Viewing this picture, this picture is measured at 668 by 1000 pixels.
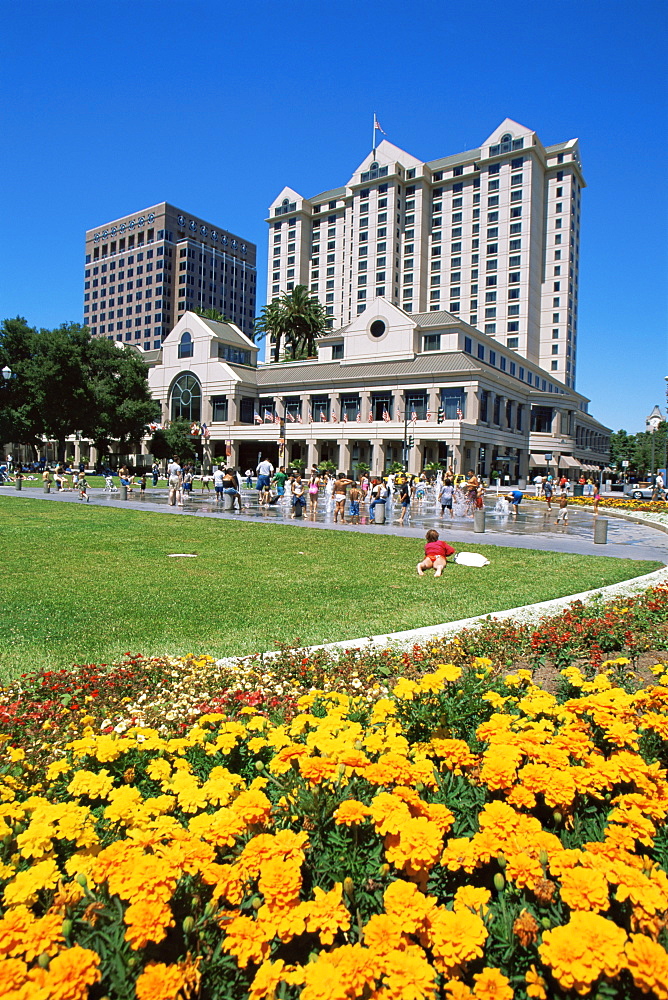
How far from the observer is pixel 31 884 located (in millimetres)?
1985

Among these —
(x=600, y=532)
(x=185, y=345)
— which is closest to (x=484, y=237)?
(x=185, y=345)

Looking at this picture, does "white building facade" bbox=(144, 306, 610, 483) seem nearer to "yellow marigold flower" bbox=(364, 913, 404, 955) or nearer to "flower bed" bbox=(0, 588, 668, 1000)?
"flower bed" bbox=(0, 588, 668, 1000)

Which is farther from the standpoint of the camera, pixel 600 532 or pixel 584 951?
pixel 600 532

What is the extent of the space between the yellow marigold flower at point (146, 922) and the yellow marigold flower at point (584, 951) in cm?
111

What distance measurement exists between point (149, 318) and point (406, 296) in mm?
72830

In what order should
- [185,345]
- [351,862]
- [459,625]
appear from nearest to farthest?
[351,862] → [459,625] → [185,345]

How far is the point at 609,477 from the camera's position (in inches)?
3762

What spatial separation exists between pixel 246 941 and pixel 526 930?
0.88 meters

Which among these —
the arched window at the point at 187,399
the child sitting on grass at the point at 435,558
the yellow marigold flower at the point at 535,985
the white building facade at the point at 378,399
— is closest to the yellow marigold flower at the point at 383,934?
the yellow marigold flower at the point at 535,985

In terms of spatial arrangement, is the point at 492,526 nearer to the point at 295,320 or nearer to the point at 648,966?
the point at 648,966

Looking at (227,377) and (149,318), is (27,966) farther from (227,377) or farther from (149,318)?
(149,318)

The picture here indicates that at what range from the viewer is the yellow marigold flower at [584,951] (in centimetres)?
161

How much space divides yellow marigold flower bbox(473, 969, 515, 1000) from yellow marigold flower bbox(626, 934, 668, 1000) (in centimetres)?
35

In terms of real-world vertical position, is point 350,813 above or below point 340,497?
below
